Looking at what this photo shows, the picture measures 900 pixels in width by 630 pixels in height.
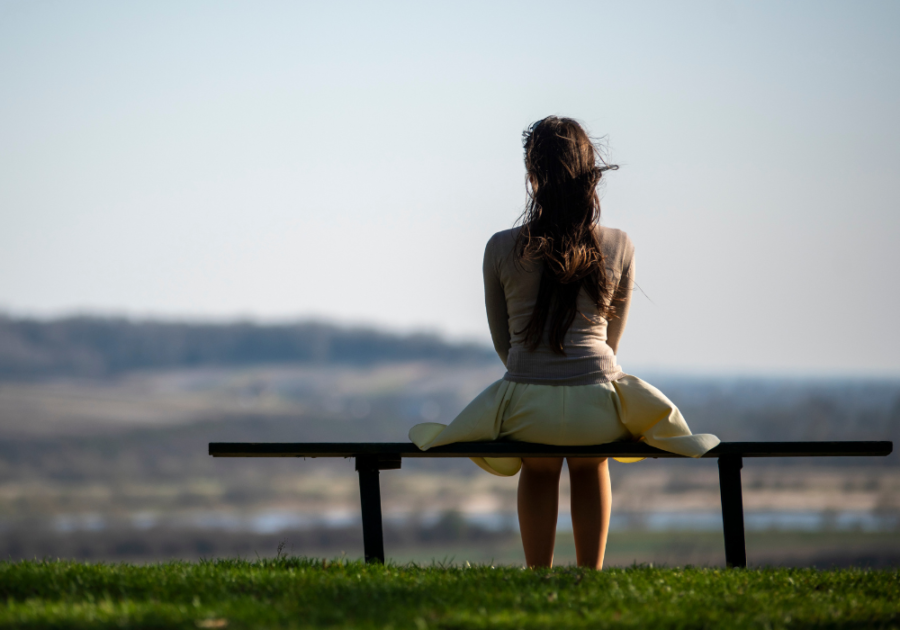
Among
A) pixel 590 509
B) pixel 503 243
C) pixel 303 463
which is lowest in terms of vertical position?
pixel 303 463

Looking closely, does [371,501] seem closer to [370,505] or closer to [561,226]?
[370,505]

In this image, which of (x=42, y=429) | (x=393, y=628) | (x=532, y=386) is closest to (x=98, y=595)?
(x=393, y=628)

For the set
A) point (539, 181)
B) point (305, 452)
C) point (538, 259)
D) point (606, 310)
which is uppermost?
point (539, 181)

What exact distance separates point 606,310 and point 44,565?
285cm

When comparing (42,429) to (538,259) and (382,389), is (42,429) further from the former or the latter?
(538,259)

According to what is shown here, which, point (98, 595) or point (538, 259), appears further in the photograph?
point (538, 259)

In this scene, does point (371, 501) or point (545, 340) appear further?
point (371, 501)

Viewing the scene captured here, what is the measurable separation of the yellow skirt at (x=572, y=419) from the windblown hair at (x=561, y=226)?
0.24 meters

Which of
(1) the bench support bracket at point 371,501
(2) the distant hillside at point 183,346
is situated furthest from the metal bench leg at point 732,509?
(2) the distant hillside at point 183,346

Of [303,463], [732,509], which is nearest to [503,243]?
[732,509]

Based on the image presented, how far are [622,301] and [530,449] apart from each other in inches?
36.0

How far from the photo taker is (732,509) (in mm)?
4309

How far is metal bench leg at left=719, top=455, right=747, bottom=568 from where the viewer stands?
425cm

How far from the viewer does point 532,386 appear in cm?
414
